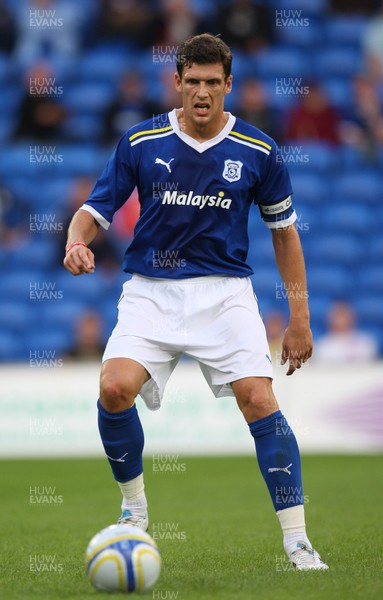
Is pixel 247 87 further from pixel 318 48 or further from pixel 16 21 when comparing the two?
pixel 16 21

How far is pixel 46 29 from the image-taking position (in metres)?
17.1

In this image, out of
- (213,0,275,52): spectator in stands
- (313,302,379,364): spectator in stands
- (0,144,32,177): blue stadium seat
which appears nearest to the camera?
(313,302,379,364): spectator in stands

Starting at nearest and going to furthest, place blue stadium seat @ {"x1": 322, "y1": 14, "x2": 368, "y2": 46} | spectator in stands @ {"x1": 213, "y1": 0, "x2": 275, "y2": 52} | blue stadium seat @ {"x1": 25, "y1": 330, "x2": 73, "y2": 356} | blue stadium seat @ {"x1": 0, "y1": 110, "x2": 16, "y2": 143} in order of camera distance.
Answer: blue stadium seat @ {"x1": 25, "y1": 330, "x2": 73, "y2": 356} → spectator in stands @ {"x1": 213, "y1": 0, "x2": 275, "y2": 52} → blue stadium seat @ {"x1": 0, "y1": 110, "x2": 16, "y2": 143} → blue stadium seat @ {"x1": 322, "y1": 14, "x2": 368, "y2": 46}

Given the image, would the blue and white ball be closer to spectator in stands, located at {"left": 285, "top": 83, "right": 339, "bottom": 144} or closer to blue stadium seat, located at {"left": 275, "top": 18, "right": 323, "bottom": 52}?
spectator in stands, located at {"left": 285, "top": 83, "right": 339, "bottom": 144}

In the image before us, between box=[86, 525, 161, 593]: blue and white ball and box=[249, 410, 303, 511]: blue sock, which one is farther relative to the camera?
box=[249, 410, 303, 511]: blue sock

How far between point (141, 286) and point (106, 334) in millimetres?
8544

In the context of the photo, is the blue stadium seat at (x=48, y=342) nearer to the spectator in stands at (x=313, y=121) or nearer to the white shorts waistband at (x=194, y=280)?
the spectator in stands at (x=313, y=121)

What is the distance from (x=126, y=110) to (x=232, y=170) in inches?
397

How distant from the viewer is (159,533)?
22.3ft

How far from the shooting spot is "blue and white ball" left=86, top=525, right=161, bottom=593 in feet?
14.9

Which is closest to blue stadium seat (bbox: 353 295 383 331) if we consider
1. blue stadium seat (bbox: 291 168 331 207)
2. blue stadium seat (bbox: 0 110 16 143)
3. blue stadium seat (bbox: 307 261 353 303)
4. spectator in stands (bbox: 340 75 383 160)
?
blue stadium seat (bbox: 307 261 353 303)

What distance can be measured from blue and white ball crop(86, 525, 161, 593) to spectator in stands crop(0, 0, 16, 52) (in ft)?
44.9

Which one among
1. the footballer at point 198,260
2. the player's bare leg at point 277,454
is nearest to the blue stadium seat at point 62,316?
the footballer at point 198,260

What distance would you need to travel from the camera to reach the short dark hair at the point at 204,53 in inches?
213
